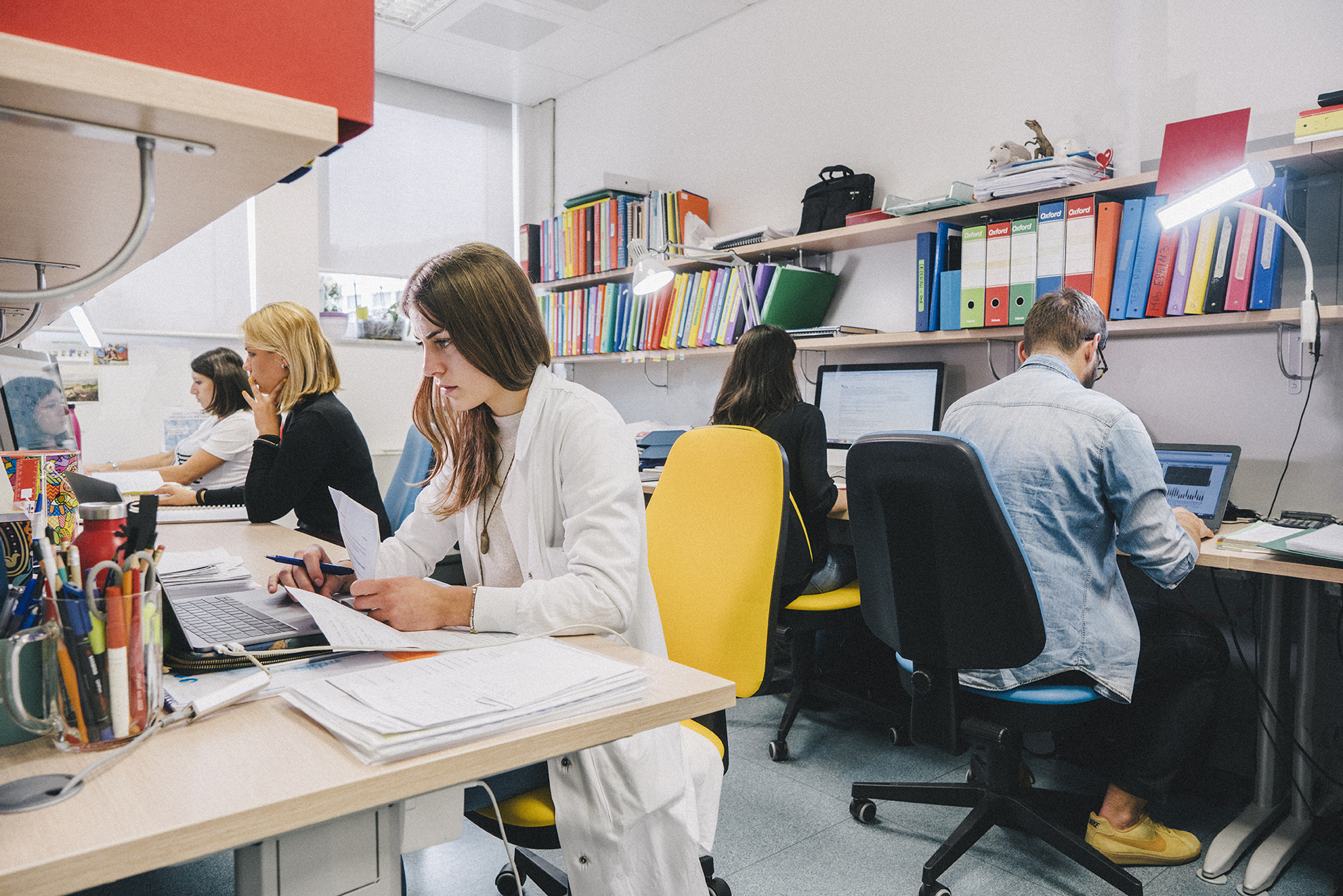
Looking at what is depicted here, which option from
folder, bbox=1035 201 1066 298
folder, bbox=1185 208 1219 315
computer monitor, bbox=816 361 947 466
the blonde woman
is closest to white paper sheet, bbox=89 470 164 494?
the blonde woman

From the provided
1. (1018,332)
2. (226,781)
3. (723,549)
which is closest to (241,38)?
(226,781)

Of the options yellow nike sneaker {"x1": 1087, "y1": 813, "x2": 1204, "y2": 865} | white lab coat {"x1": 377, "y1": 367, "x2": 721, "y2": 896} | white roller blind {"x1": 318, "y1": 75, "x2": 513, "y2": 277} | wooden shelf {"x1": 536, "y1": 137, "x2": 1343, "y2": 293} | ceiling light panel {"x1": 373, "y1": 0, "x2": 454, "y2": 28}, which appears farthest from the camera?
white roller blind {"x1": 318, "y1": 75, "x2": 513, "y2": 277}

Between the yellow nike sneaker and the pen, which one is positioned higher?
the pen

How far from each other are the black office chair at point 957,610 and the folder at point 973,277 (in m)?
1.01

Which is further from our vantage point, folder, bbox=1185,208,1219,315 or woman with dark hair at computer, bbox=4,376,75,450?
folder, bbox=1185,208,1219,315

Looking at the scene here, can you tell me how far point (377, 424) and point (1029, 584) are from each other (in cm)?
355

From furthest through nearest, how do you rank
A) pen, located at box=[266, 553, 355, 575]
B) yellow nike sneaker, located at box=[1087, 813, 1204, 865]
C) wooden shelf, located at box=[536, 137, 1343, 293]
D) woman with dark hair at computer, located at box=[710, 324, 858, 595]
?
woman with dark hair at computer, located at box=[710, 324, 858, 595] < wooden shelf, located at box=[536, 137, 1343, 293] < yellow nike sneaker, located at box=[1087, 813, 1204, 865] < pen, located at box=[266, 553, 355, 575]

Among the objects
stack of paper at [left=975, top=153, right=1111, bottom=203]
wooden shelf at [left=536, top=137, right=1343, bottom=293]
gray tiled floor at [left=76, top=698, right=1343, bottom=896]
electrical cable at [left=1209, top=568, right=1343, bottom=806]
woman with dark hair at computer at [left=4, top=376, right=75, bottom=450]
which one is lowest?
gray tiled floor at [left=76, top=698, right=1343, bottom=896]

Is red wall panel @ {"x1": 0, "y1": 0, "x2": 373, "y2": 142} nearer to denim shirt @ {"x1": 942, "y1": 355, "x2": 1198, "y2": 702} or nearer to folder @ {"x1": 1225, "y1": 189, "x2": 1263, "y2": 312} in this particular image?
denim shirt @ {"x1": 942, "y1": 355, "x2": 1198, "y2": 702}

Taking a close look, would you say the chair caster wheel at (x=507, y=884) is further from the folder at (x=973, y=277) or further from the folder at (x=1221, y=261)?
the folder at (x=1221, y=261)

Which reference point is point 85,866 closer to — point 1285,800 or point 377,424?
point 1285,800

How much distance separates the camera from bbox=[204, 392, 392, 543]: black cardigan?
2.19 metres

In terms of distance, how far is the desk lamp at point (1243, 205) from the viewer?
1.83m

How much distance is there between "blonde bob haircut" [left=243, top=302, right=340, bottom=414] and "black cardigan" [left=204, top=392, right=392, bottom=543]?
0.04 metres
